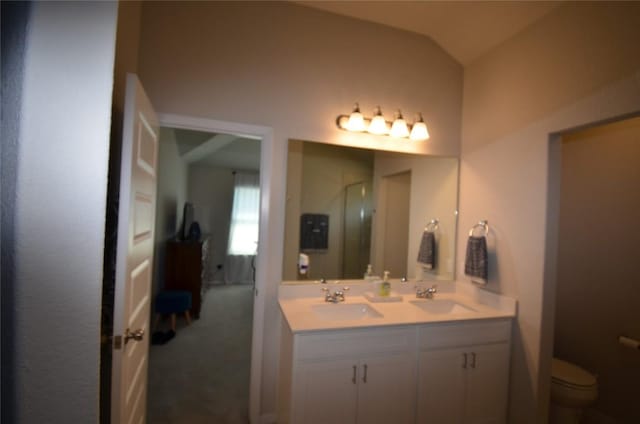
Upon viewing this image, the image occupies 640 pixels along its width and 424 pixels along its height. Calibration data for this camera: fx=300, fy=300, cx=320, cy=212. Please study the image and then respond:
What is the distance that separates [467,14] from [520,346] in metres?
2.26

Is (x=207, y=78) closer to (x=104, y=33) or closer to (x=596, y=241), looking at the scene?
(x=104, y=33)

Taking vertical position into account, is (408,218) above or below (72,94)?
below

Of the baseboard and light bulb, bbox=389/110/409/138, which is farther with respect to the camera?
light bulb, bbox=389/110/409/138

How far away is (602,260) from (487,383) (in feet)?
4.50

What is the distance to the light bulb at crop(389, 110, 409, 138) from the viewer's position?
2.24m

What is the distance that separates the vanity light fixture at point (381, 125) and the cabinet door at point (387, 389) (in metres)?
1.51

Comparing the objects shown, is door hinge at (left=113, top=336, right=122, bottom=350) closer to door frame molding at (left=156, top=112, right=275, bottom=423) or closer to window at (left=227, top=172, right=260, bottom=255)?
door frame molding at (left=156, top=112, right=275, bottom=423)

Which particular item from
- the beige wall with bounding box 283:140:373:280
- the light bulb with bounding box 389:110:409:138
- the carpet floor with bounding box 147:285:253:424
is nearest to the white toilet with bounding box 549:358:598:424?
the beige wall with bounding box 283:140:373:280

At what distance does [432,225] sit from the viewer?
256cm

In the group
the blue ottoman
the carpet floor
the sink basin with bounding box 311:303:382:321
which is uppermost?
the sink basin with bounding box 311:303:382:321

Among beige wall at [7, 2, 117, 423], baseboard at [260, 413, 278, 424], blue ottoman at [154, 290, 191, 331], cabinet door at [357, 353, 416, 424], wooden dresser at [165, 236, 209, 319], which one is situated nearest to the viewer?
beige wall at [7, 2, 117, 423]

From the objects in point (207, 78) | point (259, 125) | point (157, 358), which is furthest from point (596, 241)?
point (157, 358)

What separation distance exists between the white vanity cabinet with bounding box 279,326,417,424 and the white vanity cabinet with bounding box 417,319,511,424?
104 millimetres

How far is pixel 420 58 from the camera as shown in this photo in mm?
2385
